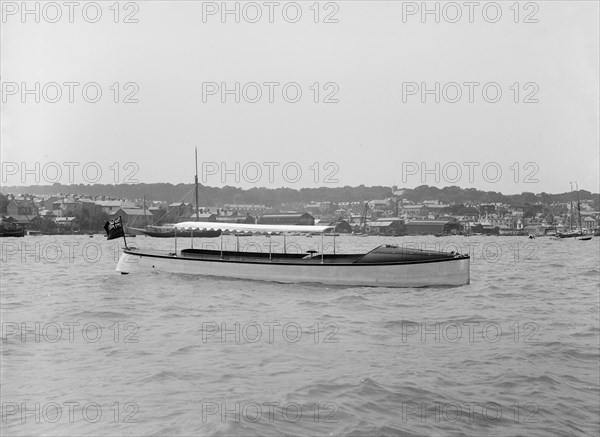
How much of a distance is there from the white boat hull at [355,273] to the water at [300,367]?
3350mm

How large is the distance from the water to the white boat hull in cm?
335

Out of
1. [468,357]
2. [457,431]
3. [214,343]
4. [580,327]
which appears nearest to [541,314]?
[580,327]

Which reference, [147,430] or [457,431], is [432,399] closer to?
[457,431]

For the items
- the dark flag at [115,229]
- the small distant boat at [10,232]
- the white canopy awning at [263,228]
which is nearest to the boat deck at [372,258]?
the white canopy awning at [263,228]

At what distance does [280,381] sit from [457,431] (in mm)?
3189

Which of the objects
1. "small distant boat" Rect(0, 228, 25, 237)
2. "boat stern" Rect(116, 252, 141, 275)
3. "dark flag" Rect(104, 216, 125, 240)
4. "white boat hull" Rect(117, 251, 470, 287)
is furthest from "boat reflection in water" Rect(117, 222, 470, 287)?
"small distant boat" Rect(0, 228, 25, 237)

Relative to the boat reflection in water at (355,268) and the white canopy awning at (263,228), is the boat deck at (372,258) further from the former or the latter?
the white canopy awning at (263,228)

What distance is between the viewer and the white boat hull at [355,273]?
24.2 m

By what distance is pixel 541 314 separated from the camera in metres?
18.1

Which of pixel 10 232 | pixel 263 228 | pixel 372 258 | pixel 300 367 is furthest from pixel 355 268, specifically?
pixel 10 232

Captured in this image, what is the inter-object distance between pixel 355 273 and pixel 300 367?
13431 mm

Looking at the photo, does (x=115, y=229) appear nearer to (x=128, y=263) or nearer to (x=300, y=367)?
(x=128, y=263)

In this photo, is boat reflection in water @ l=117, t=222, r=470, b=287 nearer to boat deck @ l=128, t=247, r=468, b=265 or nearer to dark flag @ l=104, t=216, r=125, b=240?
boat deck @ l=128, t=247, r=468, b=265

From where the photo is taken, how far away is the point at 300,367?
10.9 meters
